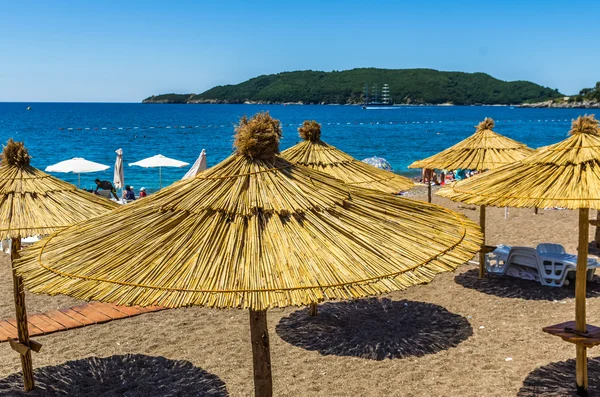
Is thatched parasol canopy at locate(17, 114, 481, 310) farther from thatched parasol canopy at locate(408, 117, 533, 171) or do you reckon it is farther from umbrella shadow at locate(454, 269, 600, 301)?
thatched parasol canopy at locate(408, 117, 533, 171)

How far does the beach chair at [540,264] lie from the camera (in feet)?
29.3

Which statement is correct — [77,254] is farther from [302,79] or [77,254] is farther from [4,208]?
[302,79]

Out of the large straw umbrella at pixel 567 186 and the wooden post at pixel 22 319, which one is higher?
the large straw umbrella at pixel 567 186

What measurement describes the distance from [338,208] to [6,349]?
5.09 metres

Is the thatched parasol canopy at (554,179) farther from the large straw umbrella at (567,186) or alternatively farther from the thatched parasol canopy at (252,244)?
the thatched parasol canopy at (252,244)

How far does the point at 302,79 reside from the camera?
632ft

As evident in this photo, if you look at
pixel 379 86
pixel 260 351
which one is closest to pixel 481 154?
pixel 260 351

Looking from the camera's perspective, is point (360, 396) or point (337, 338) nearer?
point (360, 396)

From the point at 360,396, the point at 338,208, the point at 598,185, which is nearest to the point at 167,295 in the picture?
the point at 338,208

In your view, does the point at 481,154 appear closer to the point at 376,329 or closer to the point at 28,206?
the point at 376,329

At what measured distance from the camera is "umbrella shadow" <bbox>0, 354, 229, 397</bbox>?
5730 mm

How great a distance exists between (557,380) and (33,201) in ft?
17.1

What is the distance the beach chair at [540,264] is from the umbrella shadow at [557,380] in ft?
9.62

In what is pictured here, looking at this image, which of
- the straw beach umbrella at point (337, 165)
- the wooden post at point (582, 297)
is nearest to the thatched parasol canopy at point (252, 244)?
the wooden post at point (582, 297)
